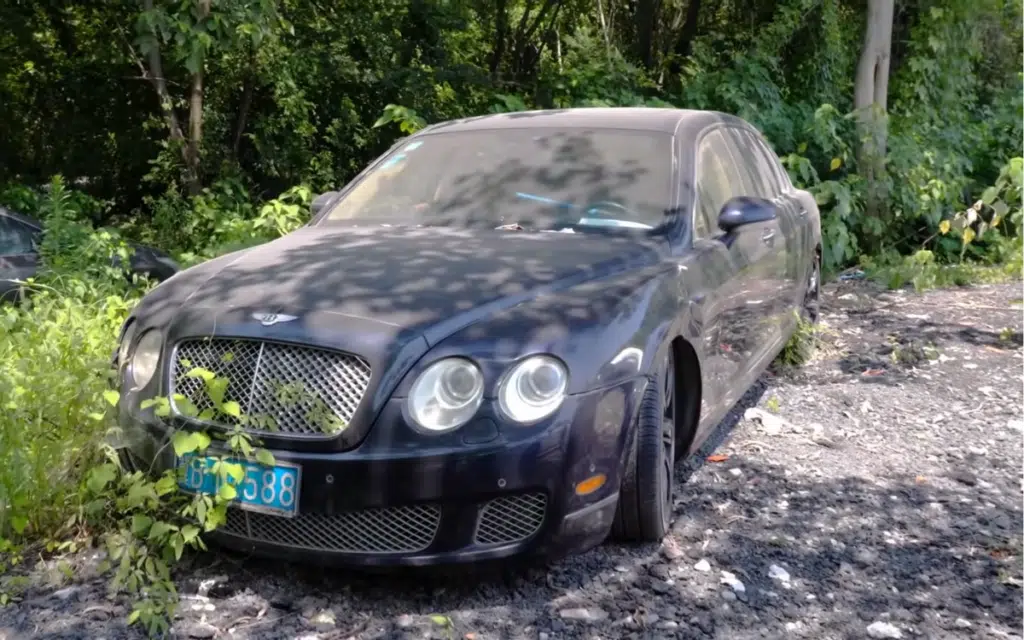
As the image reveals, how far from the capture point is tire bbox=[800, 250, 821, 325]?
6.47 m

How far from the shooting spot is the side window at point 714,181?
4316mm

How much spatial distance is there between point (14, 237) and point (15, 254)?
0.18 meters

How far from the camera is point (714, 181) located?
465 centimetres

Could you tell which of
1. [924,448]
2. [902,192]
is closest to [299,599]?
[924,448]

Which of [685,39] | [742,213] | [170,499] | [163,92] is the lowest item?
[170,499]

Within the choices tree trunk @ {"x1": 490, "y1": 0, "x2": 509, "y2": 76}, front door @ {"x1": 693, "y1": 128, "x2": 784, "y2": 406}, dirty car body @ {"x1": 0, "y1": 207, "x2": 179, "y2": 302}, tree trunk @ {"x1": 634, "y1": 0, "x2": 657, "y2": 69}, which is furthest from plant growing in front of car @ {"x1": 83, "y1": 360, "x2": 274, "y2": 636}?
tree trunk @ {"x1": 490, "y1": 0, "x2": 509, "y2": 76}

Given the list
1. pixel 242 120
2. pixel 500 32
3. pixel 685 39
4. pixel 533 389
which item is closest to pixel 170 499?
pixel 533 389

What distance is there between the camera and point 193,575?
10.6ft

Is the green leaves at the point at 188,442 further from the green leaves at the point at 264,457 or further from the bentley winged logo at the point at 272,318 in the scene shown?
the bentley winged logo at the point at 272,318

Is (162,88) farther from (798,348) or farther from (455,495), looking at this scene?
(455,495)

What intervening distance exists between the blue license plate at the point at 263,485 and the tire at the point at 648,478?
103 cm

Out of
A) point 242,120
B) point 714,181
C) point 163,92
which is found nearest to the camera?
point 714,181

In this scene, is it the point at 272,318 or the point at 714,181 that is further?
the point at 714,181

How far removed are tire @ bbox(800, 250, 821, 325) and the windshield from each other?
2416 mm
